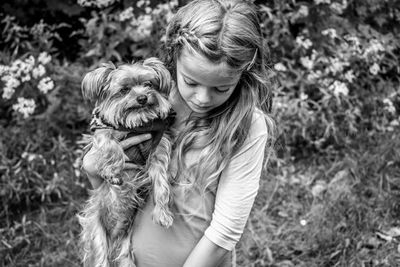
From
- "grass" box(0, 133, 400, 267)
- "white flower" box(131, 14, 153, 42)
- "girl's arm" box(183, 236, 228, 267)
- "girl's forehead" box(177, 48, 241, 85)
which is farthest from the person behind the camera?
"white flower" box(131, 14, 153, 42)

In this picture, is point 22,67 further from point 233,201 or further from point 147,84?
point 233,201

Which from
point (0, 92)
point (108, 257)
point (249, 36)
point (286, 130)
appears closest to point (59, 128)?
point (0, 92)

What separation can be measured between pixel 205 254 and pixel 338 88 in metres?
3.15

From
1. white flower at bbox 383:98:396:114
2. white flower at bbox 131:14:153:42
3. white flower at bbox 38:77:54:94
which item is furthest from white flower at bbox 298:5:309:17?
white flower at bbox 38:77:54:94

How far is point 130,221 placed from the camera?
286 cm

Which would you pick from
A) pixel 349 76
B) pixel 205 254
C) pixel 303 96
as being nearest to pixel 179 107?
pixel 205 254

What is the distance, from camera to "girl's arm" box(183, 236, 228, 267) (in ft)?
8.43

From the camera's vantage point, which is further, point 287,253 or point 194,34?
point 287,253

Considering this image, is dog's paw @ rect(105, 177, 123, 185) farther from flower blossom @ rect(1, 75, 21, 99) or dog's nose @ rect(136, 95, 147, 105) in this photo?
flower blossom @ rect(1, 75, 21, 99)

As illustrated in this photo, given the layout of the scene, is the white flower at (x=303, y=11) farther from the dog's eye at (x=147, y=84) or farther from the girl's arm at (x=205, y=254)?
the girl's arm at (x=205, y=254)

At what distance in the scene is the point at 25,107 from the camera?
15.9ft

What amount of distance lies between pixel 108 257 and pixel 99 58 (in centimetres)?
298

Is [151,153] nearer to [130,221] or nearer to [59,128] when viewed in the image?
[130,221]

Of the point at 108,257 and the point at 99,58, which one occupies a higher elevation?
the point at 108,257
